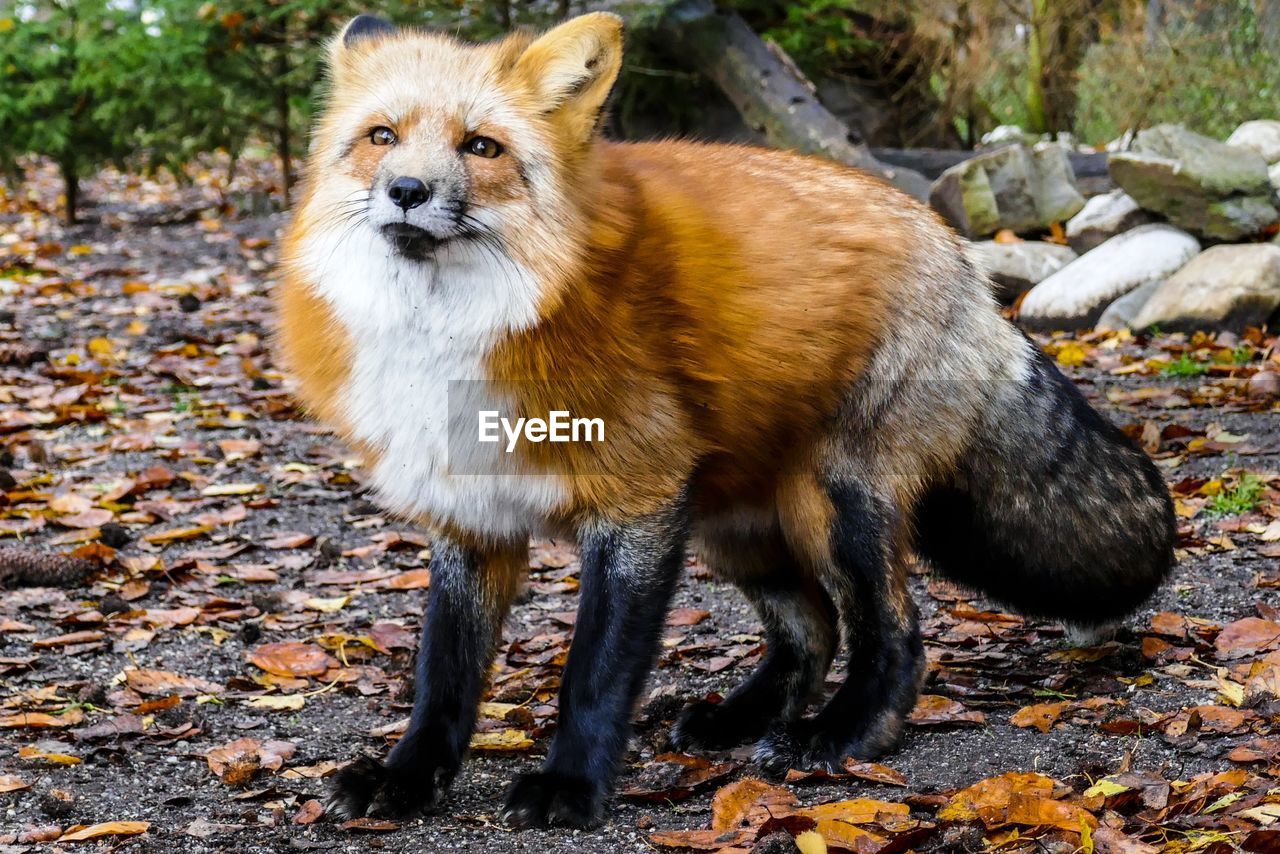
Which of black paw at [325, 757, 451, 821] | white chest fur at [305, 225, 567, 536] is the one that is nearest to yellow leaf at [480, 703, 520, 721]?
black paw at [325, 757, 451, 821]

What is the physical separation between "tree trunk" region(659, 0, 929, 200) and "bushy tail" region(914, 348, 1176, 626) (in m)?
5.77

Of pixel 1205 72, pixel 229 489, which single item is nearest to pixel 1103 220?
pixel 1205 72

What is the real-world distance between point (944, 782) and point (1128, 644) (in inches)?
46.7

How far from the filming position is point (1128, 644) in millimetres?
4211

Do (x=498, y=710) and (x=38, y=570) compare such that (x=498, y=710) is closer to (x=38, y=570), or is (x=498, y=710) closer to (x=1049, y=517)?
(x=1049, y=517)

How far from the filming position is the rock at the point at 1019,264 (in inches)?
364

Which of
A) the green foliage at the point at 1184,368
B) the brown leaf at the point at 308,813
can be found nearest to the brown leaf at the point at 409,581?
the brown leaf at the point at 308,813

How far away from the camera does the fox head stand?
2982mm

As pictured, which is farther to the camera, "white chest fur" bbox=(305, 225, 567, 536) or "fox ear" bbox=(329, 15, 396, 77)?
"fox ear" bbox=(329, 15, 396, 77)

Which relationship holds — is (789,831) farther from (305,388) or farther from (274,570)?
(274,570)

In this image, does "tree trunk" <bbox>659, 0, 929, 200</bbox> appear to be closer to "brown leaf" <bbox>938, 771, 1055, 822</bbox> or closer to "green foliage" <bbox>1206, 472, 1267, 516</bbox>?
"green foliage" <bbox>1206, 472, 1267, 516</bbox>

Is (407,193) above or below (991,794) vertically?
above

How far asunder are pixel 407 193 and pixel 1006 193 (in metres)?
7.60

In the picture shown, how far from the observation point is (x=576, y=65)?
10.6ft
